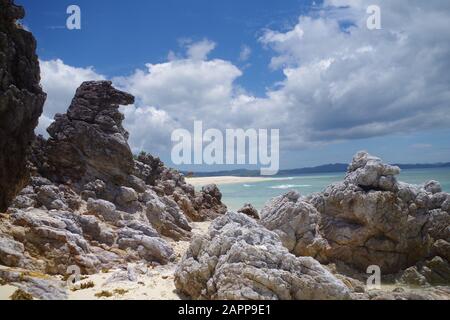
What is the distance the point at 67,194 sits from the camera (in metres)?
23.8

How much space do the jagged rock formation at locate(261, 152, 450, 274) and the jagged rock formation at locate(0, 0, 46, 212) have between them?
1228 centimetres

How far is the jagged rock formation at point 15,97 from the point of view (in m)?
16.6

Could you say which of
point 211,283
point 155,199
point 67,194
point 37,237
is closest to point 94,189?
point 67,194

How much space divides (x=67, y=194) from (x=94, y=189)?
218cm

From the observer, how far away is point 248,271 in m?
11.8

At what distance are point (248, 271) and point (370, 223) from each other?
35.6 ft

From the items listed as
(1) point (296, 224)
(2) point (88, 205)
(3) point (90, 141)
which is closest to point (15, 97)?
(2) point (88, 205)

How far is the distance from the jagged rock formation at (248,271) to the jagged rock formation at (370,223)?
6794 millimetres

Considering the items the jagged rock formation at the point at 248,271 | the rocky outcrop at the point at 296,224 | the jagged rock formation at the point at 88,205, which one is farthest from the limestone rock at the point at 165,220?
the jagged rock formation at the point at 248,271

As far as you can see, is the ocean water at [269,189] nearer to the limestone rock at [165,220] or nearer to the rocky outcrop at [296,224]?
the limestone rock at [165,220]

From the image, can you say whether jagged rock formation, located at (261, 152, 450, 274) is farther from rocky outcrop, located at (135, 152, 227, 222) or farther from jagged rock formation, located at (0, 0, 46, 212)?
rocky outcrop, located at (135, 152, 227, 222)

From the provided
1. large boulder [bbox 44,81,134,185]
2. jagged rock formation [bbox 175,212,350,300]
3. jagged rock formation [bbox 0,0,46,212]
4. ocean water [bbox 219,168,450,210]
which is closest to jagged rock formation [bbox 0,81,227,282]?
large boulder [bbox 44,81,134,185]

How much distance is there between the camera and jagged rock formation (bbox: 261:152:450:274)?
66.1 ft

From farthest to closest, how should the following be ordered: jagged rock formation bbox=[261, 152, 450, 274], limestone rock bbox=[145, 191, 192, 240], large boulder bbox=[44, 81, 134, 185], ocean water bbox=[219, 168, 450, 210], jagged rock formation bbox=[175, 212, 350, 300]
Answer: ocean water bbox=[219, 168, 450, 210], limestone rock bbox=[145, 191, 192, 240], large boulder bbox=[44, 81, 134, 185], jagged rock formation bbox=[261, 152, 450, 274], jagged rock formation bbox=[175, 212, 350, 300]
